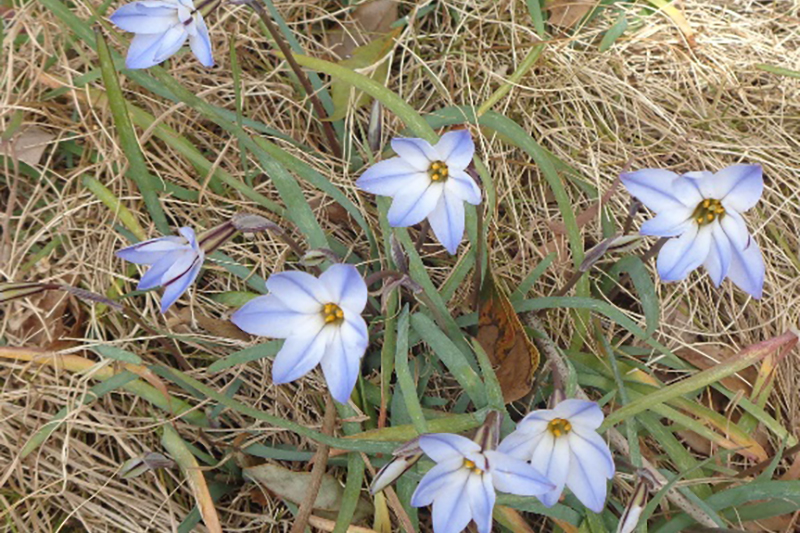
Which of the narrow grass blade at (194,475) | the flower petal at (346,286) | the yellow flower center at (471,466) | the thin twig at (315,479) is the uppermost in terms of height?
the flower petal at (346,286)

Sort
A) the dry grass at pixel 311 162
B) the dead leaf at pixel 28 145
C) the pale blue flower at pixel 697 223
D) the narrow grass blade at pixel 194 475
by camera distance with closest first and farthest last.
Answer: the pale blue flower at pixel 697 223 < the narrow grass blade at pixel 194 475 < the dry grass at pixel 311 162 < the dead leaf at pixel 28 145

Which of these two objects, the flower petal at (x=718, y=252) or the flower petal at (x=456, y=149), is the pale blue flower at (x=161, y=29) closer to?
the flower petal at (x=456, y=149)

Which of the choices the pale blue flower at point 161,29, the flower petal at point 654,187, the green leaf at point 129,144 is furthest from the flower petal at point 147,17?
the flower petal at point 654,187

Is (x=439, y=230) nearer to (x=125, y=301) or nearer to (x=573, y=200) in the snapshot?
(x=573, y=200)

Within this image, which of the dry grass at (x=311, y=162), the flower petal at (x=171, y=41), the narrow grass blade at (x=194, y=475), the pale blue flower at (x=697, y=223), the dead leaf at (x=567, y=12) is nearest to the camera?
the pale blue flower at (x=697, y=223)

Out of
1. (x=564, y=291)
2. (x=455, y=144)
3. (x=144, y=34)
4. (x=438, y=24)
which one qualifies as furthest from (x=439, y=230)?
(x=438, y=24)

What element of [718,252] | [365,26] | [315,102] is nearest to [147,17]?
[315,102]
